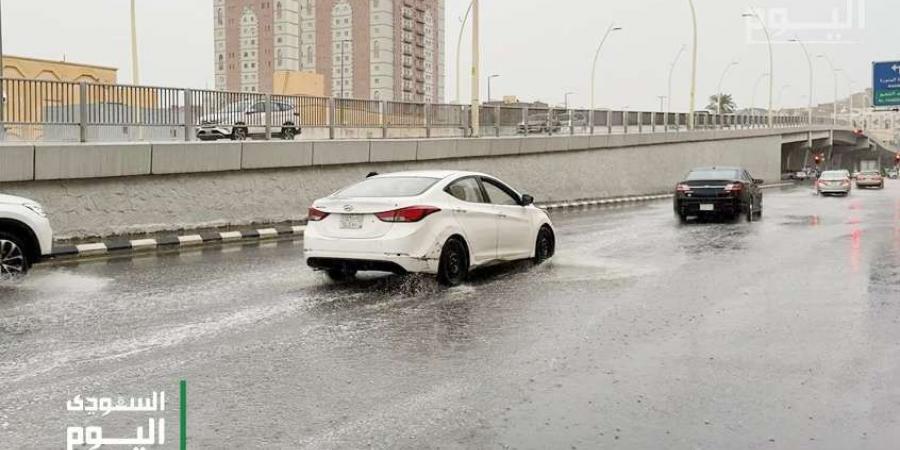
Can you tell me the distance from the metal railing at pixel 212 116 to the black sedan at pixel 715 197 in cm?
698

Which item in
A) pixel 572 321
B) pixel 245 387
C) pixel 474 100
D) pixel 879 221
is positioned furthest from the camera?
pixel 474 100

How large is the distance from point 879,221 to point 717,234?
22.3 feet

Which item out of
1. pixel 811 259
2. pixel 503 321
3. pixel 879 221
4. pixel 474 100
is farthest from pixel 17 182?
pixel 879 221

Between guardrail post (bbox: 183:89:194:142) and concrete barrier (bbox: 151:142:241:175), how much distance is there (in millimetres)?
648

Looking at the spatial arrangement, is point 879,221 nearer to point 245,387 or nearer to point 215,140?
point 215,140

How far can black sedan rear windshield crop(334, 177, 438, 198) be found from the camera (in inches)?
428

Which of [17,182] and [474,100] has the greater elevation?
[474,100]

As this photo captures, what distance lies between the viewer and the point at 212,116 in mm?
18875

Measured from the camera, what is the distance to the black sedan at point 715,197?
2209 centimetres

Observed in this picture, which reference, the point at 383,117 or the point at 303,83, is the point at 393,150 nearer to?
the point at 383,117

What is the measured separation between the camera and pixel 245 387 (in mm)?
5992

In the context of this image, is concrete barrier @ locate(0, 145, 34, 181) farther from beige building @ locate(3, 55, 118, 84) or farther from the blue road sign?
the blue road sign

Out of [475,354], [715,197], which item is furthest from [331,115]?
[475,354]

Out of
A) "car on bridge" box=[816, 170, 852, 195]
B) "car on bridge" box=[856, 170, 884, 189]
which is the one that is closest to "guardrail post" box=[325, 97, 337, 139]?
"car on bridge" box=[816, 170, 852, 195]
